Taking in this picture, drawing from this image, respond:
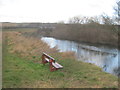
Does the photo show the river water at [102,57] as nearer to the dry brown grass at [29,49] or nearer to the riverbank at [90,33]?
the dry brown grass at [29,49]

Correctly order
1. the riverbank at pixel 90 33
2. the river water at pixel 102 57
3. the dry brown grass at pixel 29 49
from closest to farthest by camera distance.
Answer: the river water at pixel 102 57, the dry brown grass at pixel 29 49, the riverbank at pixel 90 33

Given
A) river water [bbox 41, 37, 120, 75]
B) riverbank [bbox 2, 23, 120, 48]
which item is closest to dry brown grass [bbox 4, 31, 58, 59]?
river water [bbox 41, 37, 120, 75]

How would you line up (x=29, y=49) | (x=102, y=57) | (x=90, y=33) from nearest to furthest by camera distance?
(x=102, y=57) → (x=29, y=49) → (x=90, y=33)

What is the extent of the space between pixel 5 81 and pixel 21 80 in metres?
0.53

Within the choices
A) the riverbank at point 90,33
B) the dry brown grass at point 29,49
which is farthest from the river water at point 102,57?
the riverbank at point 90,33

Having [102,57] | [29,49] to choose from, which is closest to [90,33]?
[102,57]

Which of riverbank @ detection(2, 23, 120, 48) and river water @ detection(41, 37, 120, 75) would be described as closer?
river water @ detection(41, 37, 120, 75)

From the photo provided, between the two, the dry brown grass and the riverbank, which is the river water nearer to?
the dry brown grass

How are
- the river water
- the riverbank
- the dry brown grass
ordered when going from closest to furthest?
the river water, the dry brown grass, the riverbank

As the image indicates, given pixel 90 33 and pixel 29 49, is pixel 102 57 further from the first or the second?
pixel 90 33

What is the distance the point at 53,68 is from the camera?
6.63 metres

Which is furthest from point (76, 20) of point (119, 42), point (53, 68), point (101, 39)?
point (53, 68)

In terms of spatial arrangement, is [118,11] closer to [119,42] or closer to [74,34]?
[119,42]

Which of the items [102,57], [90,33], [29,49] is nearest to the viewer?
[102,57]
